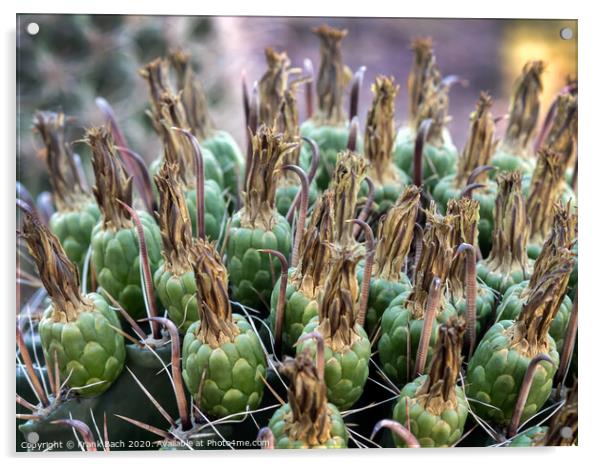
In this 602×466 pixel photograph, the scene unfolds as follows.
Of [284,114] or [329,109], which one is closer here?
[284,114]

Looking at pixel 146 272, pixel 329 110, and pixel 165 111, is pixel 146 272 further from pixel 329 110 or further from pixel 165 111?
pixel 329 110

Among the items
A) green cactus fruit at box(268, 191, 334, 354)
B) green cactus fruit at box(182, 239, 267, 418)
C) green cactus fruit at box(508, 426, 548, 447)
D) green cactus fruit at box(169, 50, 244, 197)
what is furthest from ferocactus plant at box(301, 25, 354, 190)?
green cactus fruit at box(508, 426, 548, 447)

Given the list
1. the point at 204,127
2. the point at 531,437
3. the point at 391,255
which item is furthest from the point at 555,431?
the point at 204,127

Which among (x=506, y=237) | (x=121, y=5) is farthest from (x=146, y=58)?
(x=506, y=237)

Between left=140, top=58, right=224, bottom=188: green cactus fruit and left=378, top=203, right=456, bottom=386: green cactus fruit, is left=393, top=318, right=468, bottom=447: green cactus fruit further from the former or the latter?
left=140, top=58, right=224, bottom=188: green cactus fruit

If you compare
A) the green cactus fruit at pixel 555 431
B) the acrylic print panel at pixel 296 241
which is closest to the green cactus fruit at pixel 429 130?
the acrylic print panel at pixel 296 241
